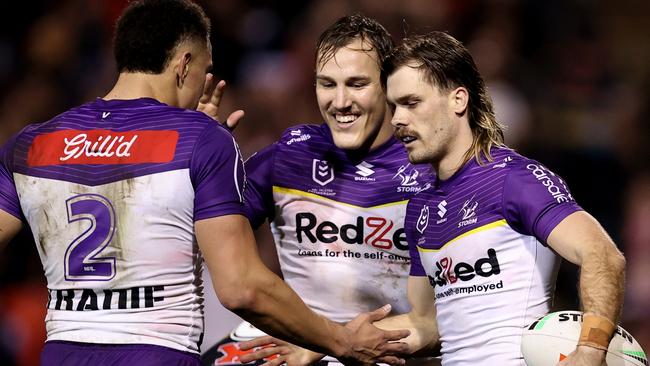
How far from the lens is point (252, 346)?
5.48 metres

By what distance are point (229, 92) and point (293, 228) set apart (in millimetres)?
5111

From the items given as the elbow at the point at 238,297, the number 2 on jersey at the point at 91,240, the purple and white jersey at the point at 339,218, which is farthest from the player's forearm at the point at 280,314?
the purple and white jersey at the point at 339,218

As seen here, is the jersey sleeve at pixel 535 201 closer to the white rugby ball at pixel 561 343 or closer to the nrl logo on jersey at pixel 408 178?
the white rugby ball at pixel 561 343

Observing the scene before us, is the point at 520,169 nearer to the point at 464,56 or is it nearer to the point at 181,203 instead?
the point at 464,56

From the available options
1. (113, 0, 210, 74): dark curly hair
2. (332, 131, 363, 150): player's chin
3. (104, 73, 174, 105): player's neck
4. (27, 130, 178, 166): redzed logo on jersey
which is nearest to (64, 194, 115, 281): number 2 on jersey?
(27, 130, 178, 166): redzed logo on jersey

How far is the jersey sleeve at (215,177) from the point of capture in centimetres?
458

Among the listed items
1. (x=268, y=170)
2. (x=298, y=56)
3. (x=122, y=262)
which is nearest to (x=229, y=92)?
(x=298, y=56)

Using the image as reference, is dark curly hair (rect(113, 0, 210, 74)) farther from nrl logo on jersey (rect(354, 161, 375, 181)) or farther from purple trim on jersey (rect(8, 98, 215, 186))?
nrl logo on jersey (rect(354, 161, 375, 181))

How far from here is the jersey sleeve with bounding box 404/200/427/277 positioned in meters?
5.41

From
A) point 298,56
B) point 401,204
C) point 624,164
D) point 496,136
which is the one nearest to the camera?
point 496,136

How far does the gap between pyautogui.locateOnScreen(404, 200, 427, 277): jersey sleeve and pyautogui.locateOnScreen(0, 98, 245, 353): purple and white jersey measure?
106cm

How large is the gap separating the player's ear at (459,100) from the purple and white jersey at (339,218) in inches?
22.7

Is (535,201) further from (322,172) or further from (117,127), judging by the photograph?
(117,127)

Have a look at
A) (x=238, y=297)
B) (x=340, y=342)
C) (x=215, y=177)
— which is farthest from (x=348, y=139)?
(x=238, y=297)
